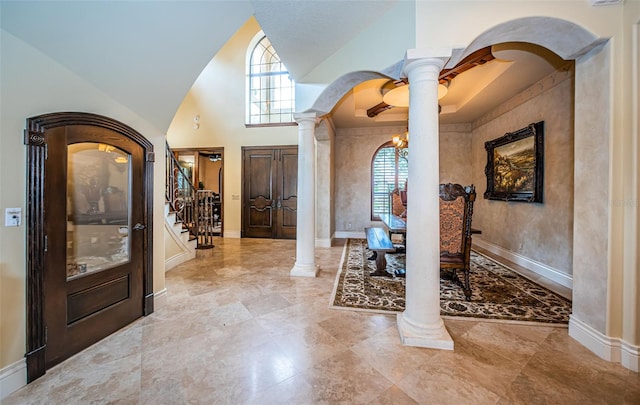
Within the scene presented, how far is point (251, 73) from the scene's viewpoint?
6859mm

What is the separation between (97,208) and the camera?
6.66 feet

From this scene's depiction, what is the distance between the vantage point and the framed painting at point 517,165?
144 inches

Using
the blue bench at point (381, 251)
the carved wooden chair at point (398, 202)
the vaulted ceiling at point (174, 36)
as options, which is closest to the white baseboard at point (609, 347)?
the blue bench at point (381, 251)

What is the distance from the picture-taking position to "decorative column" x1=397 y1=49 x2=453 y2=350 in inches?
76.5

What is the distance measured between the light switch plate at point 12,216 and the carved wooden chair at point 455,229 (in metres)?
3.54

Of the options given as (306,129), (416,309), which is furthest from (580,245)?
(306,129)

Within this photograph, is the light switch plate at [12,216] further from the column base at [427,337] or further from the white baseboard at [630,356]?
the white baseboard at [630,356]

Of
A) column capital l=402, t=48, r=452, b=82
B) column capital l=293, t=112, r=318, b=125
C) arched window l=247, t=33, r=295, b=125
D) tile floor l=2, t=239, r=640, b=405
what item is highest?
arched window l=247, t=33, r=295, b=125

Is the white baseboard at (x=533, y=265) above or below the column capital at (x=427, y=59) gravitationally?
below

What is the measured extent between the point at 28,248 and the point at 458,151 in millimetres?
7078

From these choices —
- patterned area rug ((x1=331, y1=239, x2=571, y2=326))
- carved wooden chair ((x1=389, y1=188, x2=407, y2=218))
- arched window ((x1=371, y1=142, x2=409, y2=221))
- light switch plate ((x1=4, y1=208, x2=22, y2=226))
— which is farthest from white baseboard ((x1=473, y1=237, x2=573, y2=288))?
light switch plate ((x1=4, y1=208, x2=22, y2=226))

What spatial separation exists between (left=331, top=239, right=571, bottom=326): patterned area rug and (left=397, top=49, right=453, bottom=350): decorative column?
568 mm

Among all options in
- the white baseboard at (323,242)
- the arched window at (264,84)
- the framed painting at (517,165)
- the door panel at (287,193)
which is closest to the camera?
the framed painting at (517,165)

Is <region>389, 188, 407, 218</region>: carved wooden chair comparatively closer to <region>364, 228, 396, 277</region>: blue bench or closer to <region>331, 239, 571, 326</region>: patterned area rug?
<region>364, 228, 396, 277</region>: blue bench
